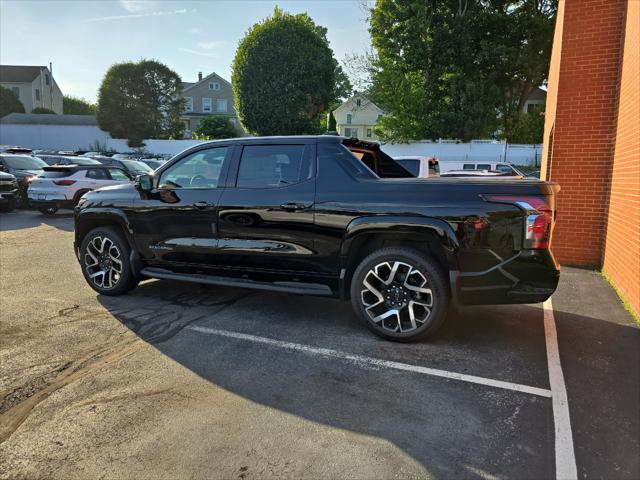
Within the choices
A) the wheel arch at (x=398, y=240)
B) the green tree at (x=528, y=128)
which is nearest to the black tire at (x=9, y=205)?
the wheel arch at (x=398, y=240)

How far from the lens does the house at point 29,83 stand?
184 ft

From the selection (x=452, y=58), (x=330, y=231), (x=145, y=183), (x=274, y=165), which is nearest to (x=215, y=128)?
(x=452, y=58)

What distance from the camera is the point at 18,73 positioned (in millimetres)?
57188

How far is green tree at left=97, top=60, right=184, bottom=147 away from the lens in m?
35.8

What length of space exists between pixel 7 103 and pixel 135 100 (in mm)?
22535

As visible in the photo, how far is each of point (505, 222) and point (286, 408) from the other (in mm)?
2234

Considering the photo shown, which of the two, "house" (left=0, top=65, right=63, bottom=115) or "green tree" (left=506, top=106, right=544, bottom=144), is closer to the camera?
"green tree" (left=506, top=106, right=544, bottom=144)

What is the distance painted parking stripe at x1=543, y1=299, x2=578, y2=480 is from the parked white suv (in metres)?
12.4

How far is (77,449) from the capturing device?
263cm

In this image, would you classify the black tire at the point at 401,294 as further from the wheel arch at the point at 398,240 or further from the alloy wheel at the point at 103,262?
the alloy wheel at the point at 103,262

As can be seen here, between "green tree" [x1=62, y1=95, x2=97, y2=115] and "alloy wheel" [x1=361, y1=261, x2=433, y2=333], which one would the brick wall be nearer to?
"alloy wheel" [x1=361, y1=261, x2=433, y2=333]

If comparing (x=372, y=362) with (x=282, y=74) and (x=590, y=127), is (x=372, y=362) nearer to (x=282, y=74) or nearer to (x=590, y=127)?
(x=590, y=127)

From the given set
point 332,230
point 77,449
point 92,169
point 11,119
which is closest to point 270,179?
point 332,230

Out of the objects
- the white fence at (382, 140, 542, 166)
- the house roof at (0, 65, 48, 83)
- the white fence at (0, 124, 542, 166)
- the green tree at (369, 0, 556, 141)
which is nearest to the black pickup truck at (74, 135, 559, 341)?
the white fence at (382, 140, 542, 166)
